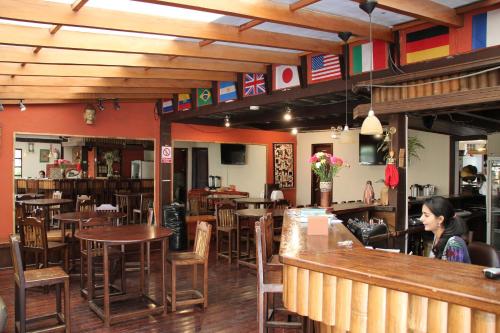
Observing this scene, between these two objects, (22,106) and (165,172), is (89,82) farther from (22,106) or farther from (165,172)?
(165,172)

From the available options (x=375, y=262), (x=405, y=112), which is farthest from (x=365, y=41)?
Answer: (x=375, y=262)

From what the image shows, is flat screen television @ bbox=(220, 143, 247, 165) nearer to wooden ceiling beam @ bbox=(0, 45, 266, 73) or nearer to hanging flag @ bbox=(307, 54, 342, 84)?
wooden ceiling beam @ bbox=(0, 45, 266, 73)

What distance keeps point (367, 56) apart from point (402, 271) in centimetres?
313

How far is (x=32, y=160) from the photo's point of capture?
16.1 metres

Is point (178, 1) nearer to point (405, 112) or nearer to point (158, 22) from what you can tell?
point (158, 22)

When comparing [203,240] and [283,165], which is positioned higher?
[283,165]

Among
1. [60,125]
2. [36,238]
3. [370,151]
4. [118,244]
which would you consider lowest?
[36,238]

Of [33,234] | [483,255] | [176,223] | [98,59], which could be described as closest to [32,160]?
[176,223]

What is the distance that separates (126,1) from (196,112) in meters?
4.23

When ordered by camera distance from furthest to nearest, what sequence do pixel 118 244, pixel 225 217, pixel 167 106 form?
pixel 167 106
pixel 225 217
pixel 118 244

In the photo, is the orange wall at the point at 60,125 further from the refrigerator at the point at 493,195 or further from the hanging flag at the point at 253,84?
the refrigerator at the point at 493,195

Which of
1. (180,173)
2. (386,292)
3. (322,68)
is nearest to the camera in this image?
(386,292)

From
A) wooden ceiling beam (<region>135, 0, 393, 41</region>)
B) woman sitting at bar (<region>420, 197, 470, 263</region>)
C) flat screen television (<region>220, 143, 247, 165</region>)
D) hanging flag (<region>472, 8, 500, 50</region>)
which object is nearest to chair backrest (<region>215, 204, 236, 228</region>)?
wooden ceiling beam (<region>135, 0, 393, 41</region>)

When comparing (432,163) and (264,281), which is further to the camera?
(432,163)
